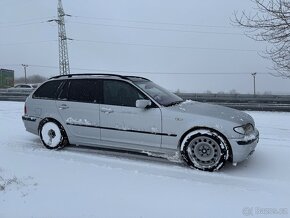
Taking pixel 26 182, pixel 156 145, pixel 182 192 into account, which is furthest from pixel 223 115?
pixel 26 182

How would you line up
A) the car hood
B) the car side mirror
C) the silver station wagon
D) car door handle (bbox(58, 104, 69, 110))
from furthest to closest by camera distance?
car door handle (bbox(58, 104, 69, 110)), the car side mirror, the car hood, the silver station wagon

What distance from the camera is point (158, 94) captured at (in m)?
7.08

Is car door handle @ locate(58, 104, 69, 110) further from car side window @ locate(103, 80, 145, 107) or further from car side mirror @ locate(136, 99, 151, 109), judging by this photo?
car side mirror @ locate(136, 99, 151, 109)

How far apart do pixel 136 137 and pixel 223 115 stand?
1626mm

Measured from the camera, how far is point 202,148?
6.23 m

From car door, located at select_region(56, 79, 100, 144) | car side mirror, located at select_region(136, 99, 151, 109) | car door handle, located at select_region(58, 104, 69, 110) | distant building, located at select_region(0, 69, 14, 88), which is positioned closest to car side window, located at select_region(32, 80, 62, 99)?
car door, located at select_region(56, 79, 100, 144)

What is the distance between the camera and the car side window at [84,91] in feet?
23.9

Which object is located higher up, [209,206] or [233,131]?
[233,131]

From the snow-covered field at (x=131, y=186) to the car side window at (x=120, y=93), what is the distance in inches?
42.1

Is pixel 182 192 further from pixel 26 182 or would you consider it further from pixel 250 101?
pixel 250 101

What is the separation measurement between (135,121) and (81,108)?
1.29 meters

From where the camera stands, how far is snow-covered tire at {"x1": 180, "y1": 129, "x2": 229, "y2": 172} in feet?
20.0

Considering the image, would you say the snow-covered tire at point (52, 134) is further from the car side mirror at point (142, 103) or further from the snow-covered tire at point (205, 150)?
the snow-covered tire at point (205, 150)

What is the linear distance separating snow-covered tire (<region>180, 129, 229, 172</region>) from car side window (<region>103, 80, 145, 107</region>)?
4.06ft
